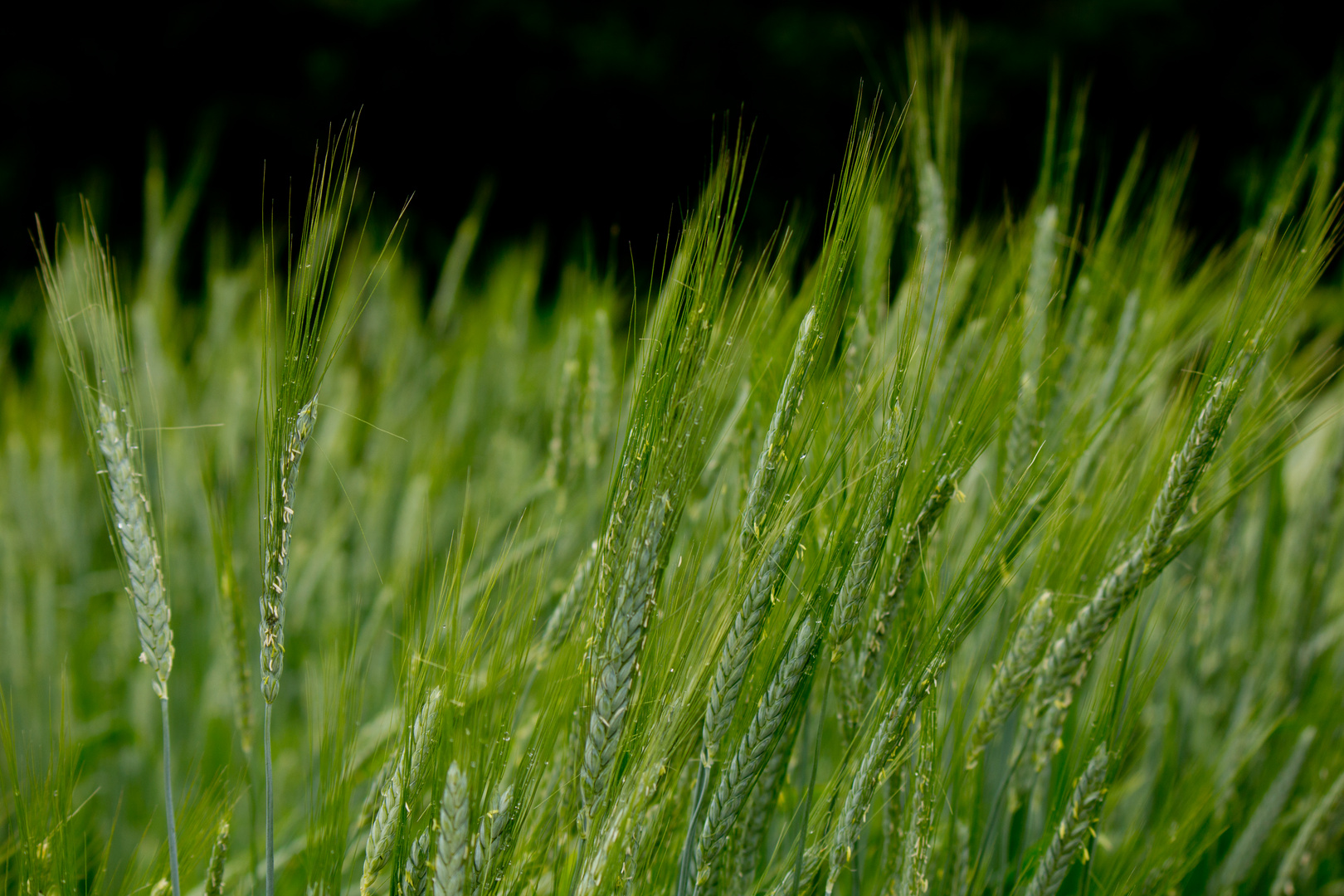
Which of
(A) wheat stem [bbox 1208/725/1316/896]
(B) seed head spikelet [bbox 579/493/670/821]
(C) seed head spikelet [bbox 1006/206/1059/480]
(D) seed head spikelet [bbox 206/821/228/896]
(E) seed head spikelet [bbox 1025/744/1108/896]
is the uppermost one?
(C) seed head spikelet [bbox 1006/206/1059/480]

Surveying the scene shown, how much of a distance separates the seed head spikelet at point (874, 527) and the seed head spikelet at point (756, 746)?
34 mm

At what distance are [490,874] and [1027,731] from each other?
372 millimetres

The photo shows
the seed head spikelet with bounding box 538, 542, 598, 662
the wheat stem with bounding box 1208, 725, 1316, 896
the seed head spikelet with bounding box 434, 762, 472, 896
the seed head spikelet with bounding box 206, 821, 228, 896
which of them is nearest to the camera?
the seed head spikelet with bounding box 434, 762, 472, 896

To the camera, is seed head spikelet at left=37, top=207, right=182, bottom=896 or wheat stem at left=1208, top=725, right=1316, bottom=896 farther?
wheat stem at left=1208, top=725, right=1316, bottom=896

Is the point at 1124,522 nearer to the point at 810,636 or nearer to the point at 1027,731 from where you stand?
the point at 1027,731

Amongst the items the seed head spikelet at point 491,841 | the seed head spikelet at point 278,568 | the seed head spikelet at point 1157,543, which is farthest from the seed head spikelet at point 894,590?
the seed head spikelet at point 278,568

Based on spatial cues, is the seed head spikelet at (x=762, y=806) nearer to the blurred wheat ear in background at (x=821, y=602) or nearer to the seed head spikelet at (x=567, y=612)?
the blurred wheat ear in background at (x=821, y=602)

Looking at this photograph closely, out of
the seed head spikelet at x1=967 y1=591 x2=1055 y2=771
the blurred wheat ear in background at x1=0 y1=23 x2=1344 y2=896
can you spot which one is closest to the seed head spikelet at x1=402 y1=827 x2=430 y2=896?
the blurred wheat ear in background at x1=0 y1=23 x2=1344 y2=896

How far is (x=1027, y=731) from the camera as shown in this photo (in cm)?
63

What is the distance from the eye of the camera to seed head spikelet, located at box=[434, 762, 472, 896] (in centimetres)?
44

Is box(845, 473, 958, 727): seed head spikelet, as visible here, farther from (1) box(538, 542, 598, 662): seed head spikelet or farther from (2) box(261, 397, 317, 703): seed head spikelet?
(2) box(261, 397, 317, 703): seed head spikelet

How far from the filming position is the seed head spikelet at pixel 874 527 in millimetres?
494

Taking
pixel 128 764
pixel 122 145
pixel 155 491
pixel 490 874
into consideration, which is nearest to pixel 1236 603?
pixel 490 874

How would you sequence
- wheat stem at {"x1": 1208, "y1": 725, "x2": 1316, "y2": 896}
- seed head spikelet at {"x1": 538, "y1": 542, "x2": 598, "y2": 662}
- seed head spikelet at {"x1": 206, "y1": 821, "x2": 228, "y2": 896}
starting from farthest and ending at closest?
wheat stem at {"x1": 1208, "y1": 725, "x2": 1316, "y2": 896}, seed head spikelet at {"x1": 538, "y1": 542, "x2": 598, "y2": 662}, seed head spikelet at {"x1": 206, "y1": 821, "x2": 228, "y2": 896}
